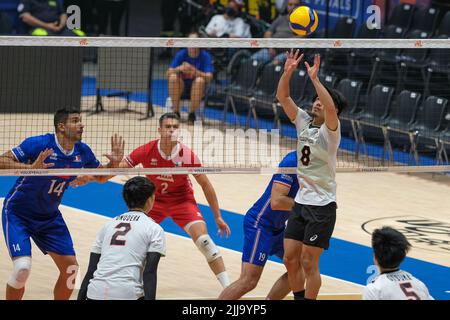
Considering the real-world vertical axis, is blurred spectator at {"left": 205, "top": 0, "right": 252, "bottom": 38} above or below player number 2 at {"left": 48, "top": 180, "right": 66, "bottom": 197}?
above

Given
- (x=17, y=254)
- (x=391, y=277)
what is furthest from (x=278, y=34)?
(x=391, y=277)

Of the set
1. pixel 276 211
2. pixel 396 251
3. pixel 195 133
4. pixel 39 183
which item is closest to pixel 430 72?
pixel 195 133

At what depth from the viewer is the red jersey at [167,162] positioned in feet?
44.8

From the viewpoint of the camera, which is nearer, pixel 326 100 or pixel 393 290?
pixel 393 290

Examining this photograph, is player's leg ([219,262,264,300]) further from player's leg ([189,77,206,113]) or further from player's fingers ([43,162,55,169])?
player's leg ([189,77,206,113])

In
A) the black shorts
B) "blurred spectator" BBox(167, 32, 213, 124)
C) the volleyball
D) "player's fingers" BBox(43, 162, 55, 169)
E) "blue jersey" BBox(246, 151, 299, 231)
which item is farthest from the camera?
"blurred spectator" BBox(167, 32, 213, 124)

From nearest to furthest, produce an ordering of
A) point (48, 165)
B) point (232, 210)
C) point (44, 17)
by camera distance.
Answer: point (48, 165) → point (232, 210) → point (44, 17)

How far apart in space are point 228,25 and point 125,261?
661 inches

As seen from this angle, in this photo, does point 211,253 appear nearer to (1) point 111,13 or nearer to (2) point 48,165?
(2) point 48,165

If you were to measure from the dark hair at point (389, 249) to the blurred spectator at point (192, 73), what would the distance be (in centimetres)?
1461

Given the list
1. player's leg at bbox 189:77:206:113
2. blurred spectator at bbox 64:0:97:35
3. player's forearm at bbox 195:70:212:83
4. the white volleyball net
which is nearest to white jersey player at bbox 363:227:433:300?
the white volleyball net

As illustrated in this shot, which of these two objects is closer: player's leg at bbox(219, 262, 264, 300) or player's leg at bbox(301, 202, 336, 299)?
player's leg at bbox(301, 202, 336, 299)

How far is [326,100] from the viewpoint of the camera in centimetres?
1166

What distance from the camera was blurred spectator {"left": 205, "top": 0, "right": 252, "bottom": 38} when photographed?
26.1 m
